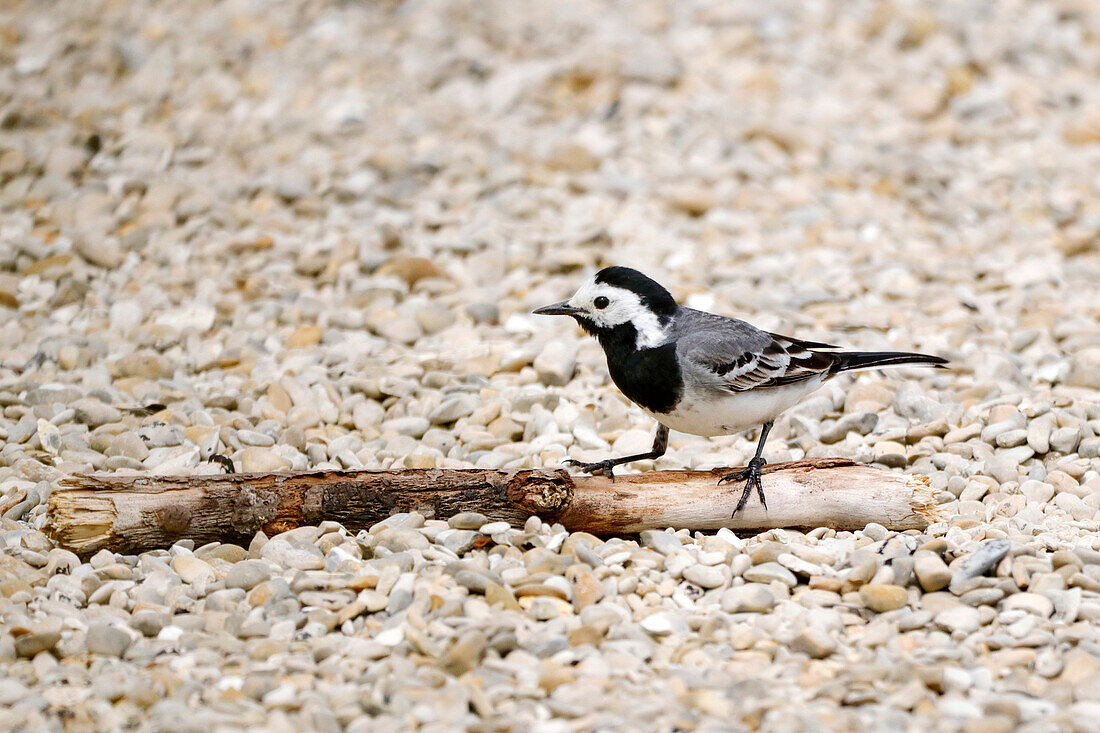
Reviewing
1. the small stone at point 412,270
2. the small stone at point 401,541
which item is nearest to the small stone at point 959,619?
the small stone at point 401,541

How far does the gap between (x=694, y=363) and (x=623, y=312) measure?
391 millimetres

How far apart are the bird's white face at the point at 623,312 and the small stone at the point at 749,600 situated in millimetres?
1180

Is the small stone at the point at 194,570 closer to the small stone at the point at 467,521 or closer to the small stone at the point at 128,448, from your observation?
the small stone at the point at 467,521

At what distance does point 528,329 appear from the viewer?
6.34 metres

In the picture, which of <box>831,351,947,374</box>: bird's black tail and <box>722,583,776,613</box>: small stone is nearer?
<box>722,583,776,613</box>: small stone

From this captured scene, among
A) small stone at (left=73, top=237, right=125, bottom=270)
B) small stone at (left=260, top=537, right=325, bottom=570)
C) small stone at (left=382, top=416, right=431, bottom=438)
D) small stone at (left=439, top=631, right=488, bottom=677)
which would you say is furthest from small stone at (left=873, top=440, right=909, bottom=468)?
small stone at (left=73, top=237, right=125, bottom=270)

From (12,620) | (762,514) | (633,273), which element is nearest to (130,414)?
(12,620)

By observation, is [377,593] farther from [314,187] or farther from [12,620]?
[314,187]

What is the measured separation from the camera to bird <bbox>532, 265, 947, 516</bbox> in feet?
14.7

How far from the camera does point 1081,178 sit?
8094 mm

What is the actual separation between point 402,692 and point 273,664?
472 mm

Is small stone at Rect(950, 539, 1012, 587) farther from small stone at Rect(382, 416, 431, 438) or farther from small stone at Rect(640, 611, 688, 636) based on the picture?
small stone at Rect(382, 416, 431, 438)

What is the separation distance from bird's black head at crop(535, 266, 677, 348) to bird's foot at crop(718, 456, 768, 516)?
64 centimetres

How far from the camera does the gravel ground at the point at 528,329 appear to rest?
138 inches
